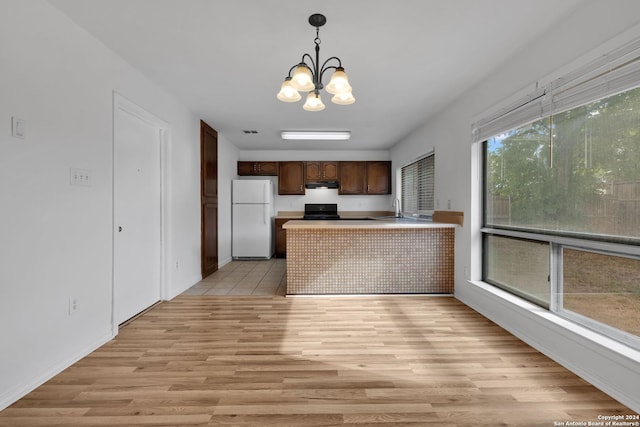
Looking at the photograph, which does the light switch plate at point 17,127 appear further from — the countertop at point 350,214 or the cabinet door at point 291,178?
the countertop at point 350,214

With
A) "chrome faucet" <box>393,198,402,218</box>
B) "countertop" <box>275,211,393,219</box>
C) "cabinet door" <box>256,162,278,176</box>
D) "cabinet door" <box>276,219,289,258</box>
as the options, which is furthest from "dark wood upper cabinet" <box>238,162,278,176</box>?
"chrome faucet" <box>393,198,402,218</box>

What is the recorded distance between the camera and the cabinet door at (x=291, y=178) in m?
6.44

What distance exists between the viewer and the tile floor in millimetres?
3816

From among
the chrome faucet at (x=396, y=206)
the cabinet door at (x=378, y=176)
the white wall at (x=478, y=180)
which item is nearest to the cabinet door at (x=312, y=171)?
the cabinet door at (x=378, y=176)

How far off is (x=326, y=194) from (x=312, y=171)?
0.61 metres

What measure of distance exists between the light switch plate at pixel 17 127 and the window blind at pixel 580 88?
332cm

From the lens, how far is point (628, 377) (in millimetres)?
1592

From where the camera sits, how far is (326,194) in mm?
6695

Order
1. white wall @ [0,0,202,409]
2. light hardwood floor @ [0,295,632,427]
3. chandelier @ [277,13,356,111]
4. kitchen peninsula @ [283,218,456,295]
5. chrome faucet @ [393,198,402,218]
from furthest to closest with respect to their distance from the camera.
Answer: chrome faucet @ [393,198,402,218] < kitchen peninsula @ [283,218,456,295] < chandelier @ [277,13,356,111] < white wall @ [0,0,202,409] < light hardwood floor @ [0,295,632,427]

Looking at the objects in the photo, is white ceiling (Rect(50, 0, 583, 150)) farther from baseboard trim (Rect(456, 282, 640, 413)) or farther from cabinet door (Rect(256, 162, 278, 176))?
cabinet door (Rect(256, 162, 278, 176))

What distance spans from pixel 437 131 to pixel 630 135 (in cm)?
244

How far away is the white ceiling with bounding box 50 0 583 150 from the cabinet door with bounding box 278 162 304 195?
113 inches

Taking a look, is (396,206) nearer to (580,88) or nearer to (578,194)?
(578,194)

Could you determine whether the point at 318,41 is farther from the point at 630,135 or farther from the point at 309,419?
the point at 309,419
